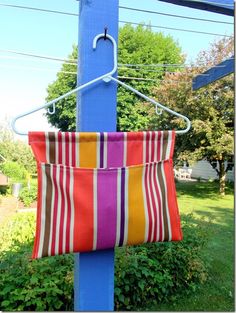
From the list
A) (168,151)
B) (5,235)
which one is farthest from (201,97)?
(168,151)

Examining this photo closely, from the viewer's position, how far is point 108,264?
2.32 feet

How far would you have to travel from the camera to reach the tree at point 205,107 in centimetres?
591

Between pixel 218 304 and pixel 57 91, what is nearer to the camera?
pixel 218 304

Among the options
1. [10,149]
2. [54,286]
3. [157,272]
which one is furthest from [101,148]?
[10,149]

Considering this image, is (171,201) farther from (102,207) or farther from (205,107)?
(205,107)

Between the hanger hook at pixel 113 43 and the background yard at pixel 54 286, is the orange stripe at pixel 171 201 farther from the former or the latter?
the background yard at pixel 54 286

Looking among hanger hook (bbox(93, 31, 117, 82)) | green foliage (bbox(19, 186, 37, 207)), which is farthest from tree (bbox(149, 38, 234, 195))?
hanger hook (bbox(93, 31, 117, 82))

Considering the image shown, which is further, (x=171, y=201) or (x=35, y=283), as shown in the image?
(x=35, y=283)

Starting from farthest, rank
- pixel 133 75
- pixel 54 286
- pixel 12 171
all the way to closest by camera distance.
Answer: pixel 133 75 < pixel 12 171 < pixel 54 286

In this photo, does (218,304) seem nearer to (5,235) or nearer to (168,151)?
(168,151)

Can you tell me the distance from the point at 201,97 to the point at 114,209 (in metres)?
5.76

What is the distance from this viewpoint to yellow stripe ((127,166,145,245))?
25.9 inches

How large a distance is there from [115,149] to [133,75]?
809cm

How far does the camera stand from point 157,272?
5.59 feet
